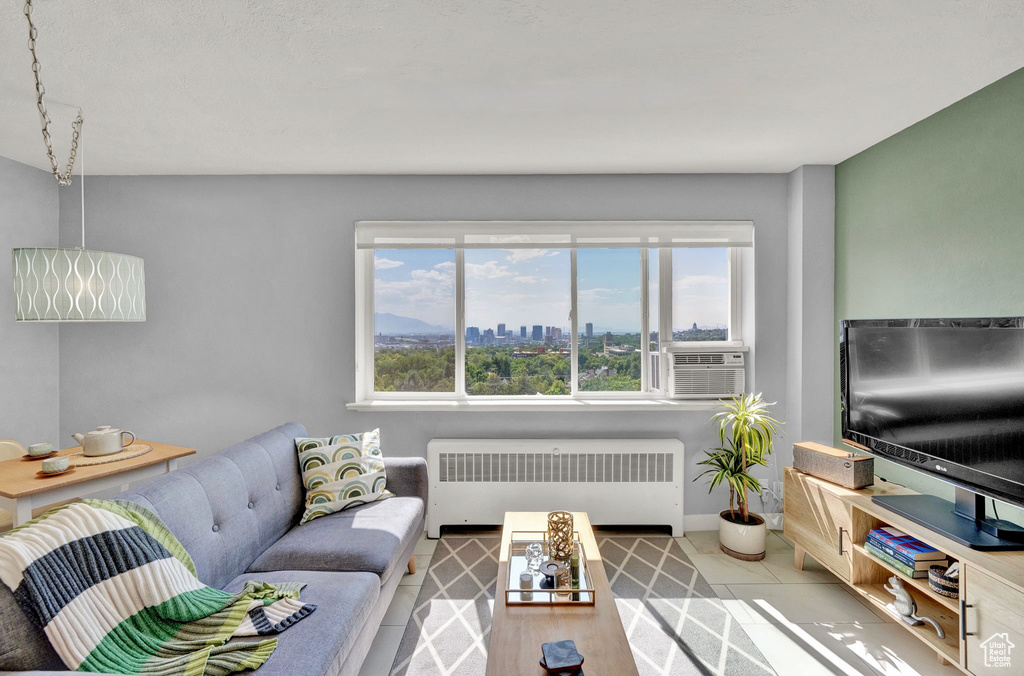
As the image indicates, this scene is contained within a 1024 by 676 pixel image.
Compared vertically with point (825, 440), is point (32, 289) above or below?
above

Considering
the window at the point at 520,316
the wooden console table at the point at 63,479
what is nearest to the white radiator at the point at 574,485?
the window at the point at 520,316

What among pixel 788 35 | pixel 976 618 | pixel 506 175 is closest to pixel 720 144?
pixel 788 35

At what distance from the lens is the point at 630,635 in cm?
210

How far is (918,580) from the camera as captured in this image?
192 cm

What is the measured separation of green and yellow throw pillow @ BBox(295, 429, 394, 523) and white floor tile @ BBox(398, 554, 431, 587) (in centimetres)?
48

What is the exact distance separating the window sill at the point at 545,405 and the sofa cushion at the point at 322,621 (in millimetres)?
1411

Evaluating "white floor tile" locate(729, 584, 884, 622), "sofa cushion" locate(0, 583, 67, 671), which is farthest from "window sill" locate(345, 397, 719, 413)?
"sofa cushion" locate(0, 583, 67, 671)

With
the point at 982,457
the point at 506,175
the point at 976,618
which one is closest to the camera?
the point at 976,618

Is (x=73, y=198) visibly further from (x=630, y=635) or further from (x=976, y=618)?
(x=976, y=618)

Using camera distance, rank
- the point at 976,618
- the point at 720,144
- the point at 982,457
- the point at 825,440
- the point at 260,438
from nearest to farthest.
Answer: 1. the point at 976,618
2. the point at 982,457
3. the point at 260,438
4. the point at 720,144
5. the point at 825,440

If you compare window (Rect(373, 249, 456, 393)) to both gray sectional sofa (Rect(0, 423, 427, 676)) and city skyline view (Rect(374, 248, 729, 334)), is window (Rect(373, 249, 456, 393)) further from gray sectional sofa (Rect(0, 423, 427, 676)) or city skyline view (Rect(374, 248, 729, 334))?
gray sectional sofa (Rect(0, 423, 427, 676))

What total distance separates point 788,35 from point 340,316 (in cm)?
288

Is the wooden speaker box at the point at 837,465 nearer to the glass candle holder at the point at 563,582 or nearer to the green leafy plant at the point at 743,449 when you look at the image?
the green leafy plant at the point at 743,449

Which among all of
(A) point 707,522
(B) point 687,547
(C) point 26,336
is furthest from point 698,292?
(C) point 26,336
